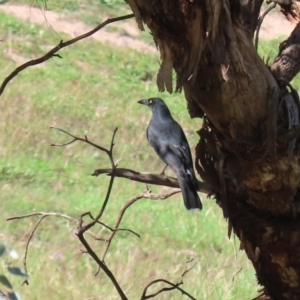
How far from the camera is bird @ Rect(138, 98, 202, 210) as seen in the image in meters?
3.35

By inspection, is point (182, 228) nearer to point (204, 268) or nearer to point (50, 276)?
point (204, 268)

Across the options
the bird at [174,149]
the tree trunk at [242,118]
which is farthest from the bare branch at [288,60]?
the bird at [174,149]

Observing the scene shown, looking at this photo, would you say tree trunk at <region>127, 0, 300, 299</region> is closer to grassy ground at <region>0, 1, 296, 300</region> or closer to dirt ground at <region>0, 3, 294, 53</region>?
grassy ground at <region>0, 1, 296, 300</region>

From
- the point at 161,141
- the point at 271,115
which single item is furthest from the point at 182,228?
the point at 271,115

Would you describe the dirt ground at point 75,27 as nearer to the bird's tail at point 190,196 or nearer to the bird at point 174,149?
the bird at point 174,149

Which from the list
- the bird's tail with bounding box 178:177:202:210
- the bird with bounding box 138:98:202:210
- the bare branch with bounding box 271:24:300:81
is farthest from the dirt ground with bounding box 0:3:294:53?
the bare branch with bounding box 271:24:300:81

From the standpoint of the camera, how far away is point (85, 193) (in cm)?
536

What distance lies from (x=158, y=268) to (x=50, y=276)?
558 mm

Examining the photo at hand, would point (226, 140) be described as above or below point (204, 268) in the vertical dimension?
below

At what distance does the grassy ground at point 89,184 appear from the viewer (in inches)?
172

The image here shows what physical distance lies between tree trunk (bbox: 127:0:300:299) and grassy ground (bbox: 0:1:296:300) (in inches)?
48.1

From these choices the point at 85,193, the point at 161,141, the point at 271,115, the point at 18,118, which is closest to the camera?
the point at 271,115

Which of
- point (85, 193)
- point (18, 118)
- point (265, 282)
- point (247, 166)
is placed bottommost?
point (265, 282)

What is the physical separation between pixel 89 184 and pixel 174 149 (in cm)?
154
